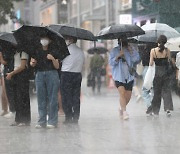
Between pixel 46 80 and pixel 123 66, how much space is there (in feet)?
6.83

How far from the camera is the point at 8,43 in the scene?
11.9 meters

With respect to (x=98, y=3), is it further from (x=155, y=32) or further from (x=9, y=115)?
(x=9, y=115)

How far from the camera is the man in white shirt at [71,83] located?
11062 millimetres

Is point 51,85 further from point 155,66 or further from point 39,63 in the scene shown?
point 155,66

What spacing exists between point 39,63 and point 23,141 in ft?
6.16

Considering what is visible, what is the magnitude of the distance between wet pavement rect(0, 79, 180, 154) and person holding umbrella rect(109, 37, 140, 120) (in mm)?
551

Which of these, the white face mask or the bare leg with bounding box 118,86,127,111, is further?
the bare leg with bounding box 118,86,127,111

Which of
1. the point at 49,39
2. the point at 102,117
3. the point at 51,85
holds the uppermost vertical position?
the point at 49,39

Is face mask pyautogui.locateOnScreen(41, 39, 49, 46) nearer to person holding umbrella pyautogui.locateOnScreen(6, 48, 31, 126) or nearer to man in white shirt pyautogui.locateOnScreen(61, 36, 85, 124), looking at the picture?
person holding umbrella pyautogui.locateOnScreen(6, 48, 31, 126)

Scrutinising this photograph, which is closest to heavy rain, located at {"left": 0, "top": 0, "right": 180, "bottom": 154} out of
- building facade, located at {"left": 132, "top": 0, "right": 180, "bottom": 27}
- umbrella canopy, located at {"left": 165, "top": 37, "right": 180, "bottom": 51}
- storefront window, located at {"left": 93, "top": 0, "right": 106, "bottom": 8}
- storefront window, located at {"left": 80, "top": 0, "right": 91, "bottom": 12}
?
umbrella canopy, located at {"left": 165, "top": 37, "right": 180, "bottom": 51}

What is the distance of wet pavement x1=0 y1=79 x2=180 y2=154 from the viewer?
7.96 metres

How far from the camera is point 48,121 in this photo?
10.4 m

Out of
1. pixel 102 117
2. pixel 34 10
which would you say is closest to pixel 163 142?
pixel 102 117

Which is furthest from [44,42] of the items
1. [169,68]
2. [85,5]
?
[85,5]
